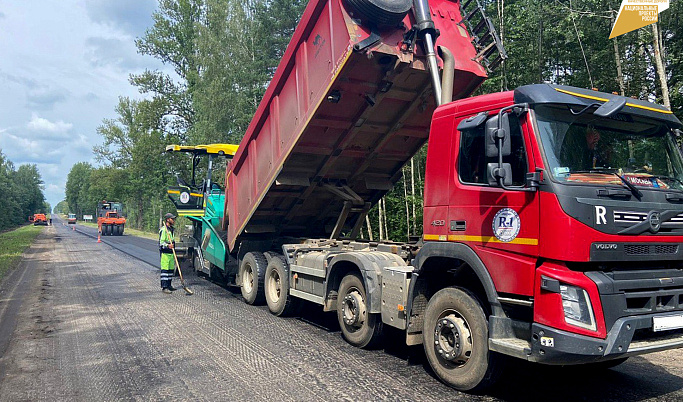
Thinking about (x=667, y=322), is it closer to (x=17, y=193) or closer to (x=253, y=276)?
(x=253, y=276)

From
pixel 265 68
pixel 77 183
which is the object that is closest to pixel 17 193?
pixel 77 183

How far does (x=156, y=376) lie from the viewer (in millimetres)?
4598

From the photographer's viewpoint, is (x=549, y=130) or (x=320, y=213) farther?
(x=320, y=213)

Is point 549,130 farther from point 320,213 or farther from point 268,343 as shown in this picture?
point 320,213

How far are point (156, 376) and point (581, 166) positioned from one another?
14.2 ft

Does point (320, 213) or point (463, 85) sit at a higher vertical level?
point (463, 85)

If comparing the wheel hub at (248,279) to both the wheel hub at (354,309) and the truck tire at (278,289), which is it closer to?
the truck tire at (278,289)

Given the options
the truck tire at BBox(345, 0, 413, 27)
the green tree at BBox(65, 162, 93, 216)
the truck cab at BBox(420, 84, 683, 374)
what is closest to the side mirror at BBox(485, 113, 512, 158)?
the truck cab at BBox(420, 84, 683, 374)

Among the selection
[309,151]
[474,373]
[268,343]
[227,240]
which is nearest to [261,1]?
[227,240]

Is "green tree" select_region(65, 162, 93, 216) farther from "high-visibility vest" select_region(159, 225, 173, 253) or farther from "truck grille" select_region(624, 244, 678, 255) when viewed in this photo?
"truck grille" select_region(624, 244, 678, 255)

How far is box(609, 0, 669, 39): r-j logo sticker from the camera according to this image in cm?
960

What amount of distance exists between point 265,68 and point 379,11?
70.9 ft

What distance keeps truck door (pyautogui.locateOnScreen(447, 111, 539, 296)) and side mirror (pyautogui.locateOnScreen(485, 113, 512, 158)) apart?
10cm

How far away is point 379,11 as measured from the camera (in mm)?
5023
